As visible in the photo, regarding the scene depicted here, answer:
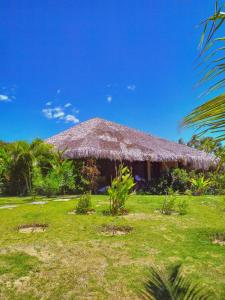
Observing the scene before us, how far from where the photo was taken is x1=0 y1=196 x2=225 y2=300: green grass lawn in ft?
10.5

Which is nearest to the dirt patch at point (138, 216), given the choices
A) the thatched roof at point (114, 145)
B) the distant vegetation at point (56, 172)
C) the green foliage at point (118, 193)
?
the green foliage at point (118, 193)

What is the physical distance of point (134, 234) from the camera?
514 cm

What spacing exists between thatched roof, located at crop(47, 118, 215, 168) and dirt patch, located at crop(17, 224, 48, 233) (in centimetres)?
815

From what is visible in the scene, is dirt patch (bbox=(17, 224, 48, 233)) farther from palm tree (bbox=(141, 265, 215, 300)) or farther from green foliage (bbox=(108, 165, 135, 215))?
palm tree (bbox=(141, 265, 215, 300))

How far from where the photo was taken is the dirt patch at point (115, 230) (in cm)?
524

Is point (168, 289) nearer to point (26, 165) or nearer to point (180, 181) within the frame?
point (26, 165)

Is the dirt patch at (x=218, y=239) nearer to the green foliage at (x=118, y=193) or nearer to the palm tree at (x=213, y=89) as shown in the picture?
the green foliage at (x=118, y=193)

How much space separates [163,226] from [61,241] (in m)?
1.95

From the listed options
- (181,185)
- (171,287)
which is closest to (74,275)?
(171,287)

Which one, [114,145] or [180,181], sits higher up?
[114,145]

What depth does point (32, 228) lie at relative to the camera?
18.4 ft

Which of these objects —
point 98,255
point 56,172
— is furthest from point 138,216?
point 56,172

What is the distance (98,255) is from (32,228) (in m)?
1.93

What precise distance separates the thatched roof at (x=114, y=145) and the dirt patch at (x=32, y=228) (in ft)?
26.7
